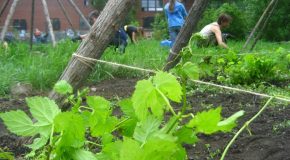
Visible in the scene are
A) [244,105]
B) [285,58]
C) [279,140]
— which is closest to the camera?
[279,140]

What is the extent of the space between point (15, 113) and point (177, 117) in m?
0.38

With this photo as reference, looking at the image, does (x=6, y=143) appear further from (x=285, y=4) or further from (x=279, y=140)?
(x=285, y=4)

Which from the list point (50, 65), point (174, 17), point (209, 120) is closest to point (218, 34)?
point (174, 17)

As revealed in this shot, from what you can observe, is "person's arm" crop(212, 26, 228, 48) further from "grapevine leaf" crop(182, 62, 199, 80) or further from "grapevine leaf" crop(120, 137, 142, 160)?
→ "grapevine leaf" crop(120, 137, 142, 160)

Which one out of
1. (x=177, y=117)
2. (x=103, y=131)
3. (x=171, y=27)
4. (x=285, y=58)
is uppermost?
(x=177, y=117)

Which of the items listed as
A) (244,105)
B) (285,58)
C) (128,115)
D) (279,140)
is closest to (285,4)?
(285,58)

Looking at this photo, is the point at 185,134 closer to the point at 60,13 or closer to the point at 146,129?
the point at 146,129

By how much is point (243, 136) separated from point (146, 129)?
2.03 metres

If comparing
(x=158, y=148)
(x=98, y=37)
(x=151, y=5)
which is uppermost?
(x=158, y=148)

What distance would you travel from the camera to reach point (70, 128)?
3.49 feet

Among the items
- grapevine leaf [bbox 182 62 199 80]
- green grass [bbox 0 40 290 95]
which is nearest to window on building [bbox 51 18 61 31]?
green grass [bbox 0 40 290 95]

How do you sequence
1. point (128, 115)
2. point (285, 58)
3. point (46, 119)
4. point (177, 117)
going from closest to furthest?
point (177, 117)
point (46, 119)
point (128, 115)
point (285, 58)

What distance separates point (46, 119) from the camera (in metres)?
1.11

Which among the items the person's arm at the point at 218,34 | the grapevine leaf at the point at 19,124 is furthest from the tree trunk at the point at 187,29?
the grapevine leaf at the point at 19,124
